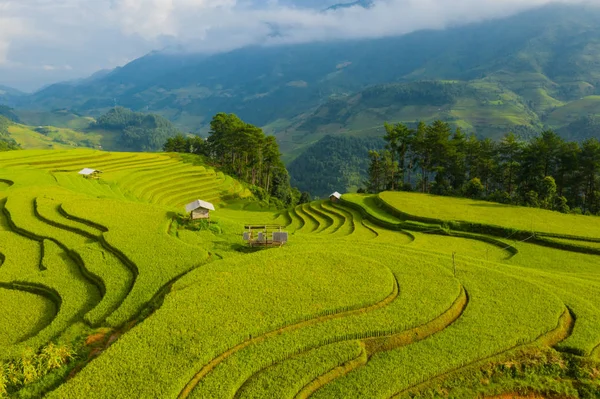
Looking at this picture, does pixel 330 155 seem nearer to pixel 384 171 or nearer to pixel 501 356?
pixel 384 171

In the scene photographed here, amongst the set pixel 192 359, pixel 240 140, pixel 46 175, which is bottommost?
pixel 192 359

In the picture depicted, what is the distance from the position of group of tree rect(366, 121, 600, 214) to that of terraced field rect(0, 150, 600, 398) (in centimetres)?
1836

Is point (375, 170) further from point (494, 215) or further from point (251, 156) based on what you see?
point (494, 215)

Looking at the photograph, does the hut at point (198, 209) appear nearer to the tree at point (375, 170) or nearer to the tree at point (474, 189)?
the tree at point (474, 189)

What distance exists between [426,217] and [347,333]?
77.1 feet

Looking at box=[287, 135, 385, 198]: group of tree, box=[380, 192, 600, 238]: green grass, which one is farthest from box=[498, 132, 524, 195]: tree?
box=[287, 135, 385, 198]: group of tree

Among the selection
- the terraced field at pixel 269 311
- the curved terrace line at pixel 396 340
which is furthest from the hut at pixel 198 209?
the curved terrace line at pixel 396 340

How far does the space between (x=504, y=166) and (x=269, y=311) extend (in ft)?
157

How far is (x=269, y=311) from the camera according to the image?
12984 mm

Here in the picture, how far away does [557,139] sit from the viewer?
44.1 m

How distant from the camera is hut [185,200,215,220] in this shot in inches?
917

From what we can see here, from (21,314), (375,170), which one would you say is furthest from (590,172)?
(21,314)

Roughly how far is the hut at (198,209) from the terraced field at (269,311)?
38.3 inches

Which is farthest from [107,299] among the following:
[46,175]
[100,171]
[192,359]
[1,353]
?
[100,171]
